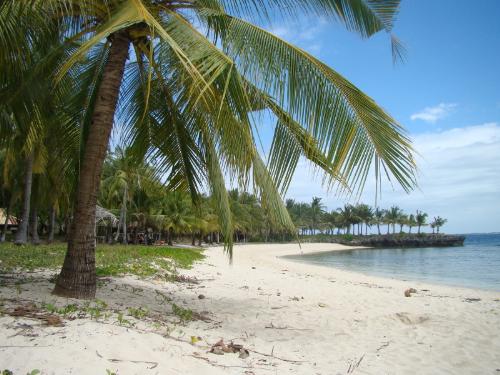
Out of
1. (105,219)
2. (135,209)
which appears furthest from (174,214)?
(105,219)

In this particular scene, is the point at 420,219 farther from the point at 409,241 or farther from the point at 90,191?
the point at 90,191

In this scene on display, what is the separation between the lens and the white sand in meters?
2.98

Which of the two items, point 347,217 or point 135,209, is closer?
point 135,209

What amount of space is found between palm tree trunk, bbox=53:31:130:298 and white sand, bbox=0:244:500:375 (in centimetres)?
34

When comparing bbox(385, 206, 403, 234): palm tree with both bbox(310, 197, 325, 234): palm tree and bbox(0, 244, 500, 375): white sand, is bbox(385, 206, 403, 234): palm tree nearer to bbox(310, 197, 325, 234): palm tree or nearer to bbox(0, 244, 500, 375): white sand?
bbox(310, 197, 325, 234): palm tree

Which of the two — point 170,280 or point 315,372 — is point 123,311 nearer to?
point 315,372

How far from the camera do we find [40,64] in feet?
16.4

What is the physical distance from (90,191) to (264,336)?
278 centimetres

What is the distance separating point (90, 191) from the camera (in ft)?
15.6

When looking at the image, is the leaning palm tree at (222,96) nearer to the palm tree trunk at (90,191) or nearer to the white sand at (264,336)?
the palm tree trunk at (90,191)

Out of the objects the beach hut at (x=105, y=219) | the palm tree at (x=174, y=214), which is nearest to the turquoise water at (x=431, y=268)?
the palm tree at (x=174, y=214)

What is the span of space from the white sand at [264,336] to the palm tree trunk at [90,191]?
34 cm

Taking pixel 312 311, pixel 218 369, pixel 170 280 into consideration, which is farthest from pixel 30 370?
pixel 170 280

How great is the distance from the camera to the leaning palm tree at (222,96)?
349cm
